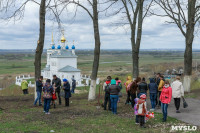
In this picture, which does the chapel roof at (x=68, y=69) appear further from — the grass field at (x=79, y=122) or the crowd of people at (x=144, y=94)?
the grass field at (x=79, y=122)

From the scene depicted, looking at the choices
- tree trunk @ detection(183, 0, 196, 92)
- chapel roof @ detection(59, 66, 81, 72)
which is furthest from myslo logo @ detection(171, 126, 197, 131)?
chapel roof @ detection(59, 66, 81, 72)

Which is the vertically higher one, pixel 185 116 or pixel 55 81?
pixel 55 81

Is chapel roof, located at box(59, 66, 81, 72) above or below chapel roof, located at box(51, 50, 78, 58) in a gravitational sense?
below

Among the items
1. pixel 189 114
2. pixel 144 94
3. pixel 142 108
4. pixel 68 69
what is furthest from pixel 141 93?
pixel 68 69

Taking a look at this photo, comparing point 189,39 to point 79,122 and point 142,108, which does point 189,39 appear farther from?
point 79,122

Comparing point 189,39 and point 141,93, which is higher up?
point 189,39

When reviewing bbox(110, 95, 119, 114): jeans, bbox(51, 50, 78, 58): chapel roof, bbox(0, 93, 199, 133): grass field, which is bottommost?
bbox(0, 93, 199, 133): grass field

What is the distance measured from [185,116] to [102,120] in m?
3.49

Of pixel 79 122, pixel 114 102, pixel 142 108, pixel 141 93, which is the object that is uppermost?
pixel 141 93

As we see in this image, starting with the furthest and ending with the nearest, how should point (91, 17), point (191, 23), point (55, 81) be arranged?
point (191, 23), point (91, 17), point (55, 81)

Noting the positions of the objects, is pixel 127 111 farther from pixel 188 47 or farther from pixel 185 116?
pixel 188 47

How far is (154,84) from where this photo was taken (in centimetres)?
1237

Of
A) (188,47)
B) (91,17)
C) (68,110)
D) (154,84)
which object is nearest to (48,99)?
(68,110)

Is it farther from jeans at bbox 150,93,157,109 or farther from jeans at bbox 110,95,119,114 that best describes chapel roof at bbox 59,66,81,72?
jeans at bbox 110,95,119,114
